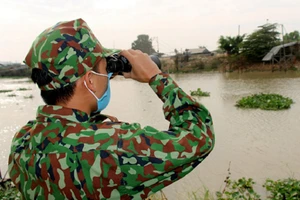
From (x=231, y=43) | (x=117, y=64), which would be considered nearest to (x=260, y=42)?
Answer: (x=231, y=43)

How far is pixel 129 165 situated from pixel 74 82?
0.31 meters

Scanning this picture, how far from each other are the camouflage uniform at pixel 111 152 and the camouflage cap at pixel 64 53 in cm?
11

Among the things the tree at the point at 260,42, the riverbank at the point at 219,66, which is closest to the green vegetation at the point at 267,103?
the riverbank at the point at 219,66

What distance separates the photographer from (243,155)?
5.26m

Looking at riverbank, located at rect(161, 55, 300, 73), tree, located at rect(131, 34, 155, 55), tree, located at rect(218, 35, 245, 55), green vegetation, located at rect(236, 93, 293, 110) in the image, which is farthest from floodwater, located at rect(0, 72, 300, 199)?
tree, located at rect(131, 34, 155, 55)

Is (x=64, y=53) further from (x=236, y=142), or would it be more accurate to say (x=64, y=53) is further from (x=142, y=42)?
(x=142, y=42)

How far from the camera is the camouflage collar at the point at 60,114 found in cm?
93

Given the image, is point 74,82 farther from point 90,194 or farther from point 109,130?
point 90,194

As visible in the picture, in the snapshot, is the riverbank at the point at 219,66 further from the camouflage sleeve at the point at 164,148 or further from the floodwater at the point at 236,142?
the camouflage sleeve at the point at 164,148

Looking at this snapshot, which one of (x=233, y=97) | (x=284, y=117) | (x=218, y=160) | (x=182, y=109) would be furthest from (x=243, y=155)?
(x=233, y=97)

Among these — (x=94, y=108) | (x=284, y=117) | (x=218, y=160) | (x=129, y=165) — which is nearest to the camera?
(x=129, y=165)

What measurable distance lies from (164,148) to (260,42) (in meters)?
26.7

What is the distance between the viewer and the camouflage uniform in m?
0.87

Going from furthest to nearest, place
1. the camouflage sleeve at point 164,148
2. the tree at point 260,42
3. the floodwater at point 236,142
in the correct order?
the tree at point 260,42 < the floodwater at point 236,142 < the camouflage sleeve at point 164,148
